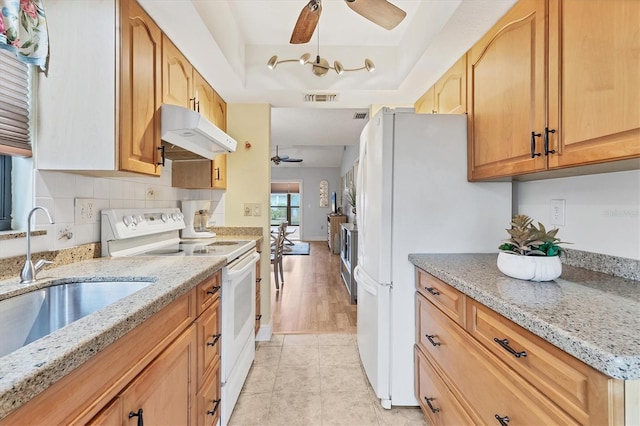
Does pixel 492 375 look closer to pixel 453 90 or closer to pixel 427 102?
pixel 453 90

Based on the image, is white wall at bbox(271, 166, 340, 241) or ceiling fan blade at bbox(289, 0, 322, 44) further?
white wall at bbox(271, 166, 340, 241)

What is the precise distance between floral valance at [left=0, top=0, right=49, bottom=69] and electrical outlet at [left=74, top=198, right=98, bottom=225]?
60 centimetres

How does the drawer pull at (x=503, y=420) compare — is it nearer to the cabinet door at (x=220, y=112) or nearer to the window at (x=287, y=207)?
the cabinet door at (x=220, y=112)

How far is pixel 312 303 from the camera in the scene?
3543 millimetres

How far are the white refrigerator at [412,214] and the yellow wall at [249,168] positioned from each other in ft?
4.07

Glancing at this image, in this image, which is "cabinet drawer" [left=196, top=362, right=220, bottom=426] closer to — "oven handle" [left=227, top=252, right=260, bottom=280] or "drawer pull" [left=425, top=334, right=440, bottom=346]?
"oven handle" [left=227, top=252, right=260, bottom=280]

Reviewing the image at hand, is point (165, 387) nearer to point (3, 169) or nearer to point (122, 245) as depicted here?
point (122, 245)

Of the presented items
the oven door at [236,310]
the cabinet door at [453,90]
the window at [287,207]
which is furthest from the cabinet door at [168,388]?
the window at [287,207]

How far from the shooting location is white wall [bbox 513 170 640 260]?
114 centimetres

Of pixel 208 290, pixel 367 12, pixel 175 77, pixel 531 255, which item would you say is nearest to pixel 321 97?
pixel 367 12

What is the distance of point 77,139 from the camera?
1.24 m

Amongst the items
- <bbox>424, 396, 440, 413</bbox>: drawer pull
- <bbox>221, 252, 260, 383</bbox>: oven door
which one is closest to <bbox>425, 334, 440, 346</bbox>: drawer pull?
<bbox>424, 396, 440, 413</bbox>: drawer pull

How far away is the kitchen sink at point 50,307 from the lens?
91 centimetres

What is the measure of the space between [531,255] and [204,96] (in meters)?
2.21
